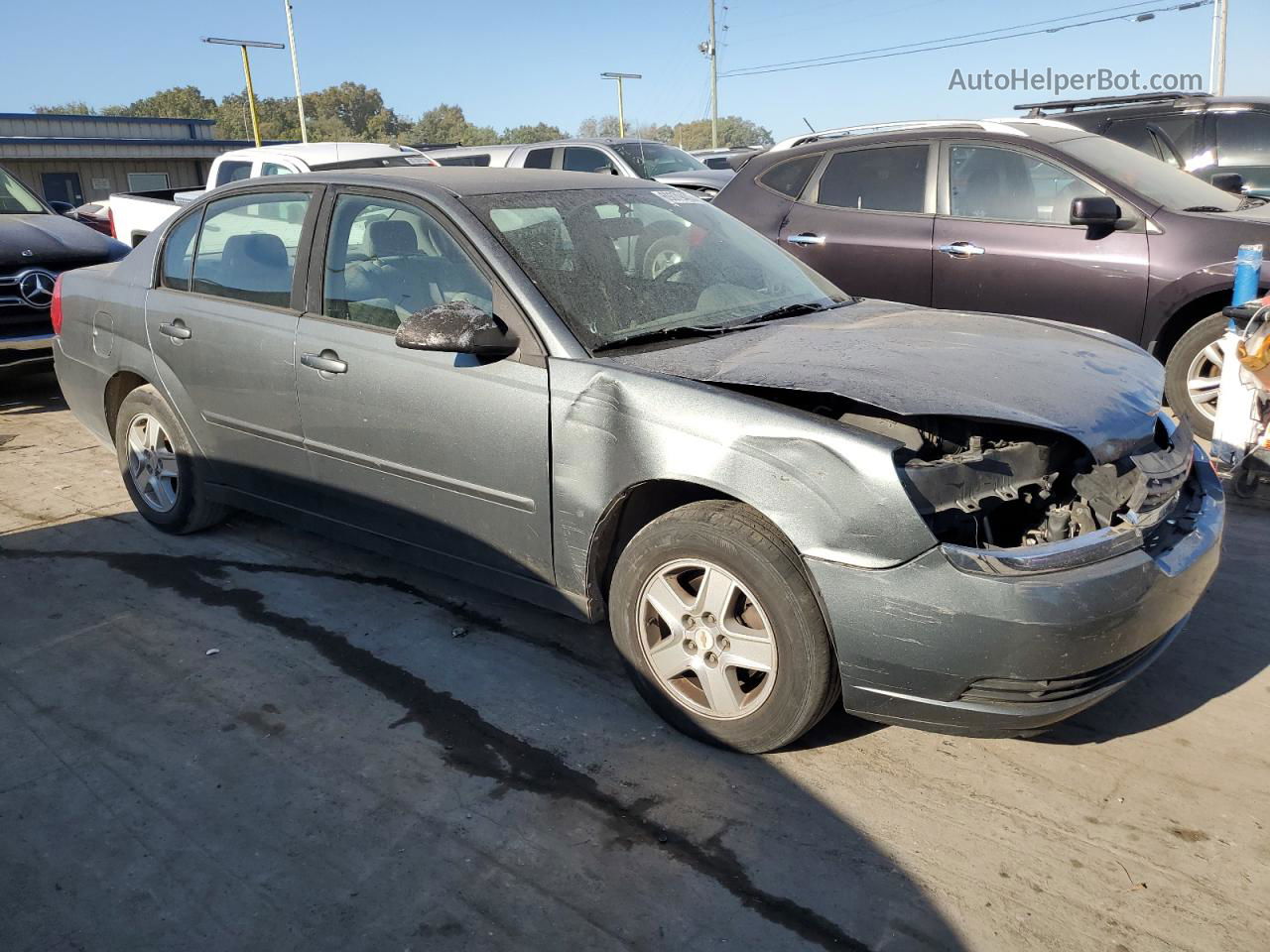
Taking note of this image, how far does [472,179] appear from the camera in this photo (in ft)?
13.5

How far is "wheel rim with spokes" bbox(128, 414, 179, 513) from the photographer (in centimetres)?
500

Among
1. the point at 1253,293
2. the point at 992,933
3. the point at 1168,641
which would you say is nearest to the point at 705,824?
the point at 992,933

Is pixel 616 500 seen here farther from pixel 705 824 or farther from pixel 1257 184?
pixel 1257 184

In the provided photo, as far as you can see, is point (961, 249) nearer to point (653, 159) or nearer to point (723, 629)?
point (723, 629)

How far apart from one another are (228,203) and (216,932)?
3.30 metres

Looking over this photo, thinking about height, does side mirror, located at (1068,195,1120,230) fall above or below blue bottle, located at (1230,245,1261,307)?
above

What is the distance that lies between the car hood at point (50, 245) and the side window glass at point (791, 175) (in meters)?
5.09

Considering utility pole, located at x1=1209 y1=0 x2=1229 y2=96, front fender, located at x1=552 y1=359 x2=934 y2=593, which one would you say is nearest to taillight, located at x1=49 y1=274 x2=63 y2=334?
front fender, located at x1=552 y1=359 x2=934 y2=593

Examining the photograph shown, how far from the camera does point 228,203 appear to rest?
4707 millimetres

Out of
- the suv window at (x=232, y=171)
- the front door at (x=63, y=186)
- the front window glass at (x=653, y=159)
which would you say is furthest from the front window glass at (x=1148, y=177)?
the front door at (x=63, y=186)

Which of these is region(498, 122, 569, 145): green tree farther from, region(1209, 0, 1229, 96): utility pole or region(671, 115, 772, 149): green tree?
region(1209, 0, 1229, 96): utility pole

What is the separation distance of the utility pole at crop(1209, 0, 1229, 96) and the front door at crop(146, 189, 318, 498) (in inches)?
1108

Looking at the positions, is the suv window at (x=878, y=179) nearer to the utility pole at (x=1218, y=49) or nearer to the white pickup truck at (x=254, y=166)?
the white pickup truck at (x=254, y=166)

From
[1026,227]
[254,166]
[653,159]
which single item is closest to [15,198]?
[254,166]
